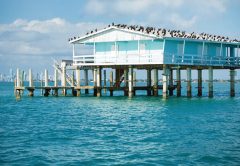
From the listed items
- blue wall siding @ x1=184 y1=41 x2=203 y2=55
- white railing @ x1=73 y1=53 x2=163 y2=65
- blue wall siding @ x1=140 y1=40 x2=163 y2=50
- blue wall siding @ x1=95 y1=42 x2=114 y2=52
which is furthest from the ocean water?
blue wall siding @ x1=95 y1=42 x2=114 y2=52

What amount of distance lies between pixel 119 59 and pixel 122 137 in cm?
2293

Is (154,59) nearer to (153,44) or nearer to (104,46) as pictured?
(153,44)

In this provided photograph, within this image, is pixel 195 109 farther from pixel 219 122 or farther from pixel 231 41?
pixel 231 41

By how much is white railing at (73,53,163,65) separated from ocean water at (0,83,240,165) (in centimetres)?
809

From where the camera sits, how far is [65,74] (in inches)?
2020

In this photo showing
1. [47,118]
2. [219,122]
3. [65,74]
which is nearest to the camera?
[219,122]

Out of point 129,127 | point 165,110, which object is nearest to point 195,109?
point 165,110

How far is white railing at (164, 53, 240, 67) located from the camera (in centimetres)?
4404

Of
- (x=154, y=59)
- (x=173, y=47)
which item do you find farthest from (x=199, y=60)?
(x=154, y=59)

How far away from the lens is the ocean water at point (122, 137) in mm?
18656

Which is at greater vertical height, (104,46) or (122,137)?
(104,46)

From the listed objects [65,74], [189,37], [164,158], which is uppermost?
[189,37]

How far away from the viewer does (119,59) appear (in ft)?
150

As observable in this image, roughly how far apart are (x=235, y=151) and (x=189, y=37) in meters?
27.9
